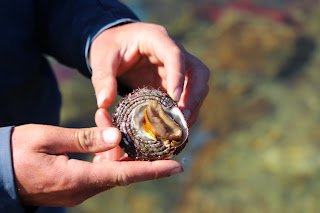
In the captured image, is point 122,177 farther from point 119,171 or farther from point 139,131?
point 139,131

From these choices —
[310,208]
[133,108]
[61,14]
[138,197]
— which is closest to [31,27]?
[61,14]

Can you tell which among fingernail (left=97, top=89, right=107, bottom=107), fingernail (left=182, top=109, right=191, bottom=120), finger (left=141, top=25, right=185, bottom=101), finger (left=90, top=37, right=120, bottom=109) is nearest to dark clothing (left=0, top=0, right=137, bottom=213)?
finger (left=90, top=37, right=120, bottom=109)

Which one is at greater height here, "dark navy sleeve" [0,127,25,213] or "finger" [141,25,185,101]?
"finger" [141,25,185,101]

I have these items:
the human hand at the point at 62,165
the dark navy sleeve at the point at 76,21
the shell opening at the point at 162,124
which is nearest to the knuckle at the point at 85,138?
the human hand at the point at 62,165

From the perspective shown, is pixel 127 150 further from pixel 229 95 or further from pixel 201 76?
pixel 229 95

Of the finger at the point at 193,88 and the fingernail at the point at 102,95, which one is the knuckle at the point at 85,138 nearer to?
the fingernail at the point at 102,95

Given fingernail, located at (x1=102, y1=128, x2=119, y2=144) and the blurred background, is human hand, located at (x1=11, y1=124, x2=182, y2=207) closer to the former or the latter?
fingernail, located at (x1=102, y1=128, x2=119, y2=144)

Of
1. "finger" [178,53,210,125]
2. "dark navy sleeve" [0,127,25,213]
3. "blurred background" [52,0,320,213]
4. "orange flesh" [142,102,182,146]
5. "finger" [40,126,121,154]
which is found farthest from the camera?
"blurred background" [52,0,320,213]
